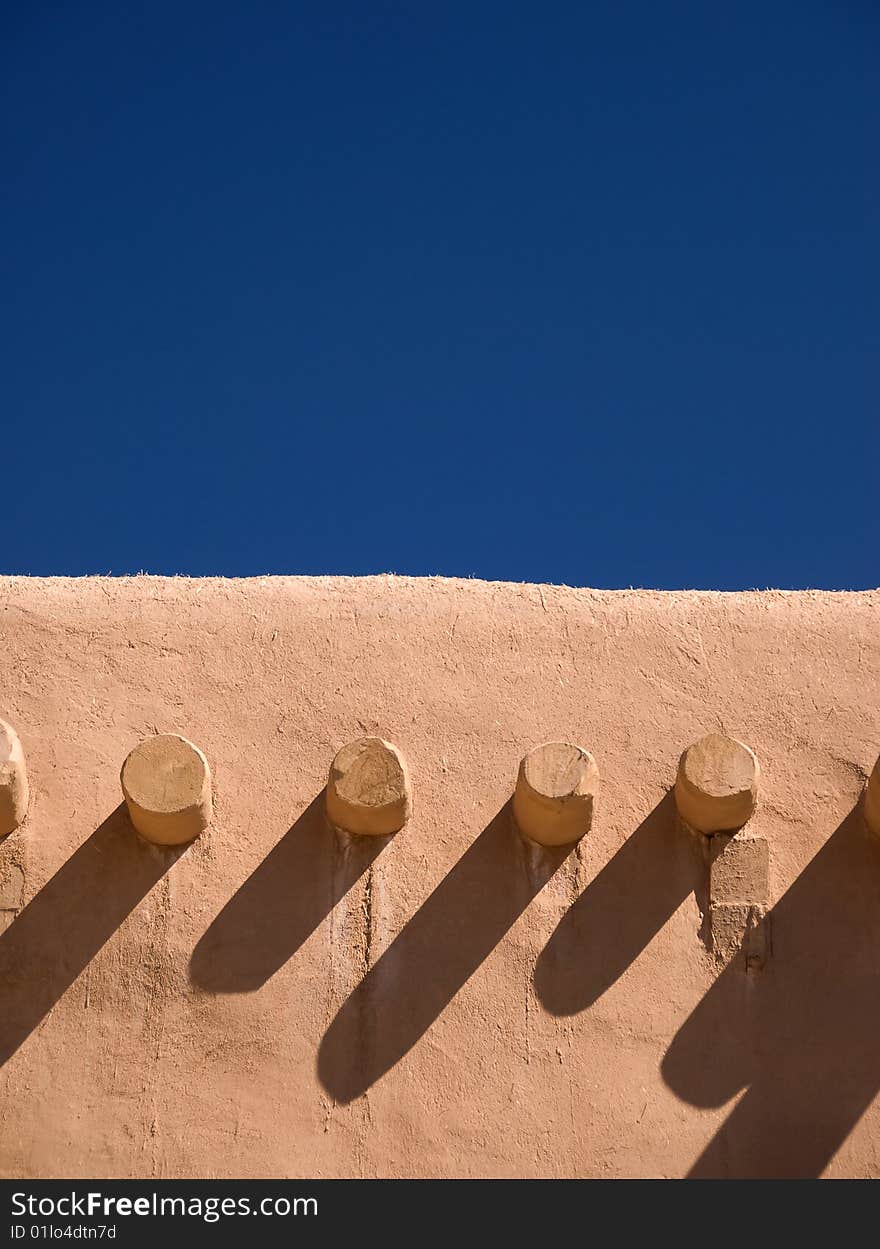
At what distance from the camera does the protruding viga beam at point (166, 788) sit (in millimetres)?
5859

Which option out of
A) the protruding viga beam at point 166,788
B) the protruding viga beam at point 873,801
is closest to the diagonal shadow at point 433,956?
the protruding viga beam at point 166,788

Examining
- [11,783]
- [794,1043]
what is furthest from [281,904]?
[794,1043]

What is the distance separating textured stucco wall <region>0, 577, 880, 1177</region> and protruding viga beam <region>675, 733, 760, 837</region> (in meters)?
0.18

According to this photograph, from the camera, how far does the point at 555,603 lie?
6738 millimetres

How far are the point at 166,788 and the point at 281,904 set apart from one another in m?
0.64

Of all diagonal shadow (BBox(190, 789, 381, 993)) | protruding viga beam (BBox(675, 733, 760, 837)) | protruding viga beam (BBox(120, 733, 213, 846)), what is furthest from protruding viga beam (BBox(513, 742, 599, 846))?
protruding viga beam (BBox(120, 733, 213, 846))

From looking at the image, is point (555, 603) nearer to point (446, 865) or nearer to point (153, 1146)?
point (446, 865)

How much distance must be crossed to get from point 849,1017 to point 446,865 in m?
1.64

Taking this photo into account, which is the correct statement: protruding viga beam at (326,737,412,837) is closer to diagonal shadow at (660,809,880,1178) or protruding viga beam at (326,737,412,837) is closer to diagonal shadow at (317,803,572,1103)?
diagonal shadow at (317,803,572,1103)

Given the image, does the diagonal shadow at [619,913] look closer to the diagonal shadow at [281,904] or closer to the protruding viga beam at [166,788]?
the diagonal shadow at [281,904]

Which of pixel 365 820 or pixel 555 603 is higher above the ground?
pixel 555 603
